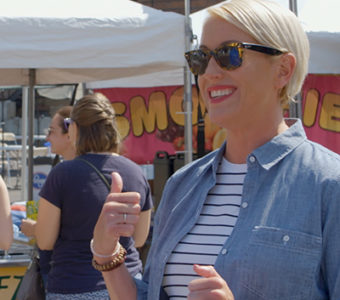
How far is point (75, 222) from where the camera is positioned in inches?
92.1

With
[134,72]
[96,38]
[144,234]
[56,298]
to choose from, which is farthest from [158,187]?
[56,298]

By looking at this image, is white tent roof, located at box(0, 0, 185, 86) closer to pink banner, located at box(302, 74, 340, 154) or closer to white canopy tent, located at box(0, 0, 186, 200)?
white canopy tent, located at box(0, 0, 186, 200)

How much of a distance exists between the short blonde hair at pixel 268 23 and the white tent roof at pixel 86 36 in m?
2.47

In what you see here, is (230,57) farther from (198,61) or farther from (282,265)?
(282,265)

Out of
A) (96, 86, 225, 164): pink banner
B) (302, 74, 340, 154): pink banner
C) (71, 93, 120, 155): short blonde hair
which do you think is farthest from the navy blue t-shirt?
(96, 86, 225, 164): pink banner

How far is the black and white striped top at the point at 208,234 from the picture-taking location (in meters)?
1.13

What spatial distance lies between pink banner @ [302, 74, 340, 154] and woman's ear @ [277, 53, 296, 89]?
5.16 metres

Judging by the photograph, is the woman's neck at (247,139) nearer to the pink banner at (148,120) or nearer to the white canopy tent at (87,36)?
the white canopy tent at (87,36)

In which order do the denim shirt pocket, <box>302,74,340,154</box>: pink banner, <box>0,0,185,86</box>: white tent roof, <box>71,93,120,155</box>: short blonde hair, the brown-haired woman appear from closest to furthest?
the denim shirt pocket → the brown-haired woman → <box>71,93,120,155</box>: short blonde hair → <box>0,0,185,86</box>: white tent roof → <box>302,74,340,154</box>: pink banner

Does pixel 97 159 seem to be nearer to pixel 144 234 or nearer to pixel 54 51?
pixel 144 234

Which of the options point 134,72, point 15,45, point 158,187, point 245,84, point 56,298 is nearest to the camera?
point 245,84

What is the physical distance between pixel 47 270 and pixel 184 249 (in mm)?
1609

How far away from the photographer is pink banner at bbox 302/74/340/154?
20.0 feet

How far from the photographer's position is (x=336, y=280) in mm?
939
